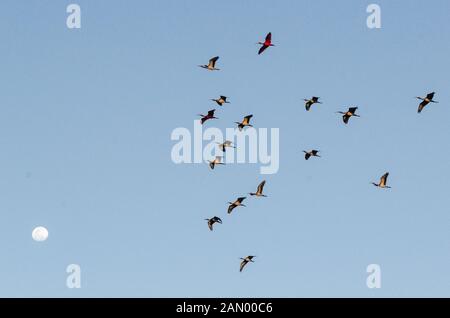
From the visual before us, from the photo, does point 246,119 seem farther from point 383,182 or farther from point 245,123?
point 383,182

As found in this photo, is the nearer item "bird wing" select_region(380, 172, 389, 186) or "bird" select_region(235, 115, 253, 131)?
"bird" select_region(235, 115, 253, 131)

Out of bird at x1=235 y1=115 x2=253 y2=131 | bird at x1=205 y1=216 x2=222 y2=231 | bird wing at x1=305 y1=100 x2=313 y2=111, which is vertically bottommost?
bird at x1=205 y1=216 x2=222 y2=231

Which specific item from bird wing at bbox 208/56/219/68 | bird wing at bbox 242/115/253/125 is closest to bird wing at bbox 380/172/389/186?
bird wing at bbox 242/115/253/125

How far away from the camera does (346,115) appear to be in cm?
9644

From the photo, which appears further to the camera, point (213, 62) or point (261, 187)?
point (261, 187)

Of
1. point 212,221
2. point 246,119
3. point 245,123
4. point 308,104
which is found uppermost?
point 308,104

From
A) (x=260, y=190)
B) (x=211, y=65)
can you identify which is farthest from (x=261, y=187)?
(x=211, y=65)

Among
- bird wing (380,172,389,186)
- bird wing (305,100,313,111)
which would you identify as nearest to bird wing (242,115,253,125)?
bird wing (305,100,313,111)

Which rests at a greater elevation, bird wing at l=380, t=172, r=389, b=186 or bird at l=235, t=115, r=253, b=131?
bird at l=235, t=115, r=253, b=131

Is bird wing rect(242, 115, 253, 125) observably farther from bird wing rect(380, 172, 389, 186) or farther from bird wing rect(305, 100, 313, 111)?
bird wing rect(380, 172, 389, 186)

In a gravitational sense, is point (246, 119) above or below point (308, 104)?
below

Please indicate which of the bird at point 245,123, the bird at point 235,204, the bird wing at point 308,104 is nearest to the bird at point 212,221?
the bird at point 235,204
